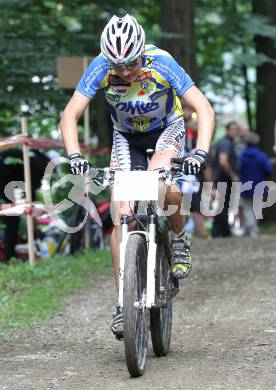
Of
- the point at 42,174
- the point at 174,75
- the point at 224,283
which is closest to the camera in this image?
the point at 174,75

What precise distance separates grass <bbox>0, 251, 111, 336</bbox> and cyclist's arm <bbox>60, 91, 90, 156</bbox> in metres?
1.96

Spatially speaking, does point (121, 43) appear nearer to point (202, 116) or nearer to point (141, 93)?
point (141, 93)

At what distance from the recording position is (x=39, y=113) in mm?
12688

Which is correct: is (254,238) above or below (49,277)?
below

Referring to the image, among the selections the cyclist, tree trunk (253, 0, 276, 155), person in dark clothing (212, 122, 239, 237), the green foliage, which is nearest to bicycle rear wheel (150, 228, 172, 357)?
the cyclist

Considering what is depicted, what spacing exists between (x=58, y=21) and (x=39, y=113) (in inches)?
73.5

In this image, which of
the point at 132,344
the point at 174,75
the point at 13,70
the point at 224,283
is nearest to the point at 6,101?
the point at 13,70

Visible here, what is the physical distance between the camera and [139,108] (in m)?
6.21

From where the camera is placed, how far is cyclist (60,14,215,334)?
5.83m

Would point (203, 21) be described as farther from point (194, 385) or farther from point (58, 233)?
point (194, 385)

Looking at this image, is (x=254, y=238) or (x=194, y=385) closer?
(x=194, y=385)

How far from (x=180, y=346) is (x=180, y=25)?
923 centimetres

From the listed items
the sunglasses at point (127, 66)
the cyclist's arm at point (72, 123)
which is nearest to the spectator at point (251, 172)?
the cyclist's arm at point (72, 123)

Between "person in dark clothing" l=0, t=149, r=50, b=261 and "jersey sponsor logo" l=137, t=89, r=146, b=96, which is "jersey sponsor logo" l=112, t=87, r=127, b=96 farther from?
"person in dark clothing" l=0, t=149, r=50, b=261
